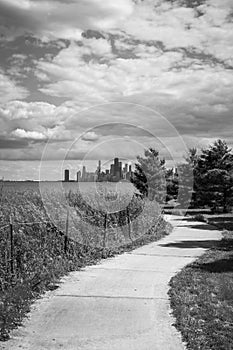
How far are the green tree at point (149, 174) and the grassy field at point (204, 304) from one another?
99.1ft

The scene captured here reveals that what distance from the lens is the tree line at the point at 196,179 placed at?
1631 inches

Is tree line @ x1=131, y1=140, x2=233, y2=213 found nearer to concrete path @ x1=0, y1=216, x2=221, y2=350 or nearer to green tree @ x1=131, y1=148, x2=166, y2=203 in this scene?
green tree @ x1=131, y1=148, x2=166, y2=203

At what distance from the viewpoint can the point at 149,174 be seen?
4356cm

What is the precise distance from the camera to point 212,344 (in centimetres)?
550

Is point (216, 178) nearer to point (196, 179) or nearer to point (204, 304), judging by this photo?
point (196, 179)

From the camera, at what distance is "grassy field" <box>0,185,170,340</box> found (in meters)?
7.68

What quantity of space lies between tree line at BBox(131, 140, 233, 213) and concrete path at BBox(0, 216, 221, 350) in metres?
29.4

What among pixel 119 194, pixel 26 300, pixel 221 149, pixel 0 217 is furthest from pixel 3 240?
pixel 221 149

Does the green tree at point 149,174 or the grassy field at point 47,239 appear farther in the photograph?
the green tree at point 149,174

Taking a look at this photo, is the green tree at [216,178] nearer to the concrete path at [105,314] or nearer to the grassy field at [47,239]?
the grassy field at [47,239]

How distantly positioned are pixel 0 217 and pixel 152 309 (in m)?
3.98

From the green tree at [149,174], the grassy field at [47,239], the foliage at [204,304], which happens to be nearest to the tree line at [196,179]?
the green tree at [149,174]

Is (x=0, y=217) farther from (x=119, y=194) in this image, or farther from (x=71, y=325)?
(x=119, y=194)

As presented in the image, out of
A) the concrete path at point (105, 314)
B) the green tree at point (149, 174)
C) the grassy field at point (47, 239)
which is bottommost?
the concrete path at point (105, 314)
